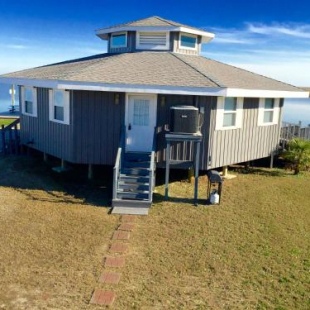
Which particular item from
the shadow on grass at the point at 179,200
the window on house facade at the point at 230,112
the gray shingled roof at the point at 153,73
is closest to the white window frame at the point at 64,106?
the gray shingled roof at the point at 153,73

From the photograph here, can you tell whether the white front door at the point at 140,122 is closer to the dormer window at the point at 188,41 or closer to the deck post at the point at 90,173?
the deck post at the point at 90,173

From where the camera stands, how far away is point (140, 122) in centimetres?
1255

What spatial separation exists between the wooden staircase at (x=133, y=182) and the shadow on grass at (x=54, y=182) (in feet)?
1.86

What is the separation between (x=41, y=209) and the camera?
33.6 feet

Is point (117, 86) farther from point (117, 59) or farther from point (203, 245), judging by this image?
point (203, 245)

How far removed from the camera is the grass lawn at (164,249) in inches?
251

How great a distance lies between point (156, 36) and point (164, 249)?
10.5 m

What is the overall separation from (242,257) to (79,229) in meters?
3.89

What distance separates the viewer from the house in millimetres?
11477

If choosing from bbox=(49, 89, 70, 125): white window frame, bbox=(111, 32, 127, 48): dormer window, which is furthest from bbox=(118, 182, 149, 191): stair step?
bbox=(111, 32, 127, 48): dormer window

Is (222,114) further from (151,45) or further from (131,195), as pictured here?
(151,45)

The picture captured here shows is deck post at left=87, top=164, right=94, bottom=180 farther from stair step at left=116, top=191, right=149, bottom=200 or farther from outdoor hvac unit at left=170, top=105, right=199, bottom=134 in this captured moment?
outdoor hvac unit at left=170, top=105, right=199, bottom=134

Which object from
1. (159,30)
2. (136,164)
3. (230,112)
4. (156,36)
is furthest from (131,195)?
(156,36)

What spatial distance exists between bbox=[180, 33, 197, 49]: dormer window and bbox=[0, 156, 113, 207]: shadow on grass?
21.0 feet
